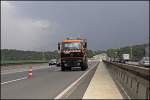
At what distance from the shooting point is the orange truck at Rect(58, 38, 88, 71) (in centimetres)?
4250

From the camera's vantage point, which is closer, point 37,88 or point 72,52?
point 37,88

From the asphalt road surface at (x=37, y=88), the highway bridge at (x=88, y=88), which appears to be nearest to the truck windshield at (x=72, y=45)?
the asphalt road surface at (x=37, y=88)

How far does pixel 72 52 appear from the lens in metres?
42.5

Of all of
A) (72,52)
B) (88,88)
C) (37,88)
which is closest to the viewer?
(37,88)

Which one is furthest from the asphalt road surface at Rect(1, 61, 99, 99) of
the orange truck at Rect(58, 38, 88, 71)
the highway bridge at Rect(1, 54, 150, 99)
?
the orange truck at Rect(58, 38, 88, 71)

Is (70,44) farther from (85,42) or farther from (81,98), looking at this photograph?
(81,98)

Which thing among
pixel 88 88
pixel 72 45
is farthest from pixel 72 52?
pixel 88 88

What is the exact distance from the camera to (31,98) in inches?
545

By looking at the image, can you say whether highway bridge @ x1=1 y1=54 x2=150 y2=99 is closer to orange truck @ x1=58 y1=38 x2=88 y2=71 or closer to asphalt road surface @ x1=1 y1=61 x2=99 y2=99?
asphalt road surface @ x1=1 y1=61 x2=99 y2=99

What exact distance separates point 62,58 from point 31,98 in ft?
96.5

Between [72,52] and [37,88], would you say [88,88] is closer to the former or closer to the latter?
[37,88]

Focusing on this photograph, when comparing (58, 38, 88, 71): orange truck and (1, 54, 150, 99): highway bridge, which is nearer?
(1, 54, 150, 99): highway bridge

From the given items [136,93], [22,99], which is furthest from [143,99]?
[22,99]

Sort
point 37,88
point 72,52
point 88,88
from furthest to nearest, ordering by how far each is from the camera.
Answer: point 72,52, point 88,88, point 37,88
